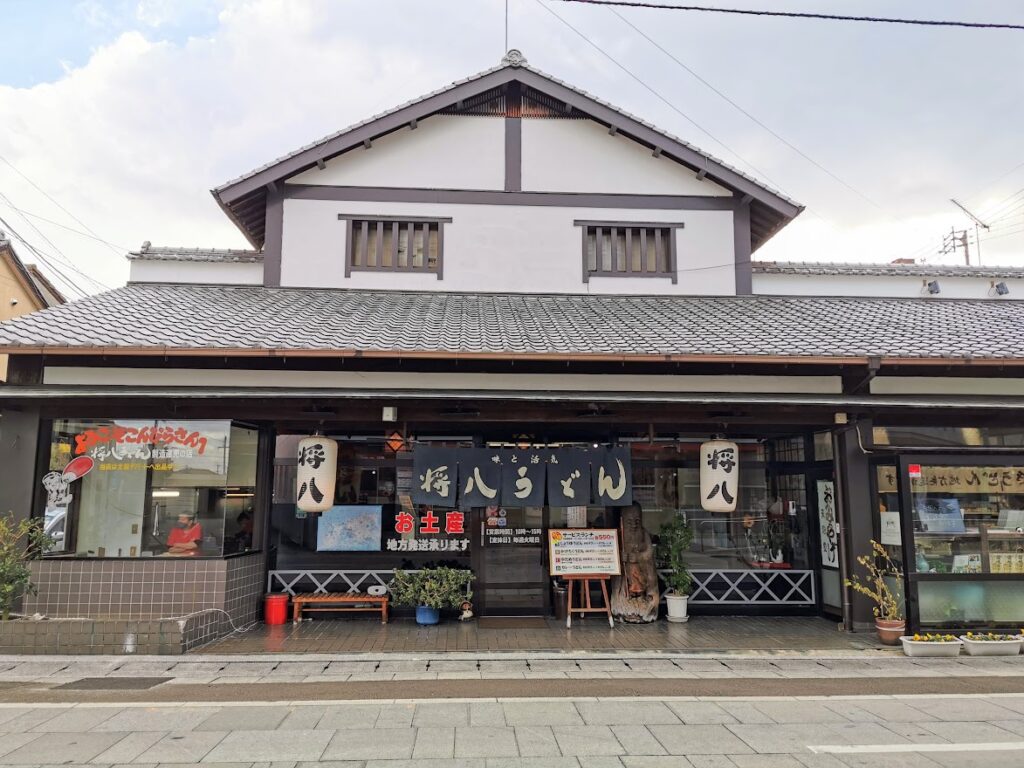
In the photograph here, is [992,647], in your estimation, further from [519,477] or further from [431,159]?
[431,159]

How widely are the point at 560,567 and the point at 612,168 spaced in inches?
300

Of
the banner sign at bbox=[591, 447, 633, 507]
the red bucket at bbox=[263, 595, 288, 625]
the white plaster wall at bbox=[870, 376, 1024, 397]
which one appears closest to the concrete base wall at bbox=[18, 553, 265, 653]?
the red bucket at bbox=[263, 595, 288, 625]

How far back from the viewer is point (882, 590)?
9.96 m

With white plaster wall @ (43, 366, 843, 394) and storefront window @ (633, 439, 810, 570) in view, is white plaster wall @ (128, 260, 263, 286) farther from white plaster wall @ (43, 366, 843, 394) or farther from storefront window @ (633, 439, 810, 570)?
storefront window @ (633, 439, 810, 570)

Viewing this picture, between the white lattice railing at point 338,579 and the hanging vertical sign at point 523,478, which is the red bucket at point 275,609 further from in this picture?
the hanging vertical sign at point 523,478

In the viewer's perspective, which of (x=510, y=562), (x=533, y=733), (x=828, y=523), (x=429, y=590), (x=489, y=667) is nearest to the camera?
(x=533, y=733)

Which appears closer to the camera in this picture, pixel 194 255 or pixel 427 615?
pixel 427 615

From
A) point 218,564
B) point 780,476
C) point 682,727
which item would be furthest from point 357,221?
point 682,727

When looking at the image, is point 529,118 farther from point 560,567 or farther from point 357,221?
point 560,567

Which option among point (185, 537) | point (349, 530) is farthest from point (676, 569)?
point (185, 537)

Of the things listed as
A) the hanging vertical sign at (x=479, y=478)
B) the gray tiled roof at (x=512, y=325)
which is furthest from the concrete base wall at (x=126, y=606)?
the hanging vertical sign at (x=479, y=478)

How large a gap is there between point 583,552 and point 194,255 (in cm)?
935

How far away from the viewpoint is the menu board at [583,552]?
11.0 m

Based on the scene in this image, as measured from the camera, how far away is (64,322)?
9.87 metres
